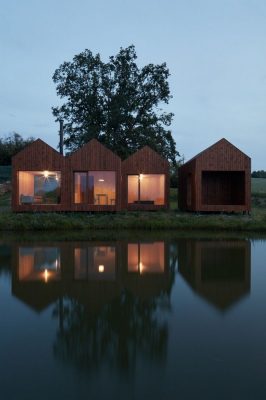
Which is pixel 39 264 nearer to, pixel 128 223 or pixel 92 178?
pixel 128 223

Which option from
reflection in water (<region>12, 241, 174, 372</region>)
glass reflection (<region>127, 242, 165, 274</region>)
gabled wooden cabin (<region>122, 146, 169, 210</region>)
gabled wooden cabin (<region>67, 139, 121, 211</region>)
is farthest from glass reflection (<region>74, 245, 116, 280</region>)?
gabled wooden cabin (<region>122, 146, 169, 210</region>)

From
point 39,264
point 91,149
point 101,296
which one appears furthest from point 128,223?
point 101,296

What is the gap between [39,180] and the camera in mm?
22297

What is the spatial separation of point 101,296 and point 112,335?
5.92 ft

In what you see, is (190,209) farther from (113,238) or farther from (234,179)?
(113,238)

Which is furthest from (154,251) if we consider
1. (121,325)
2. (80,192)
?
(80,192)

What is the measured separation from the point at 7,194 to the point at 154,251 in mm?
22777

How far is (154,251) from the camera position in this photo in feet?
36.7

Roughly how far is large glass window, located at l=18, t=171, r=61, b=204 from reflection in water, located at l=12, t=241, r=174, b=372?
10.6 metres

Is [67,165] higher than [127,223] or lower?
higher

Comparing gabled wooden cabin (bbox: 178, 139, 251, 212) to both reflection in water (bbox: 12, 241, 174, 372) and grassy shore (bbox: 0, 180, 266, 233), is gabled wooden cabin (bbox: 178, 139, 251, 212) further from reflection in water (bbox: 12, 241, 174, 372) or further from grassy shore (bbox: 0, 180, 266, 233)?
reflection in water (bbox: 12, 241, 174, 372)

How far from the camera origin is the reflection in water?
447 centimetres

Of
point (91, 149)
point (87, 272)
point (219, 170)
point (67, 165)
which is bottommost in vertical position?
point (87, 272)

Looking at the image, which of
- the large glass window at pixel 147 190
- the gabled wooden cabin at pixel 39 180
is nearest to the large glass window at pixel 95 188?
the gabled wooden cabin at pixel 39 180
